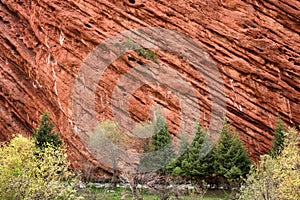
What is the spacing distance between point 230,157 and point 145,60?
341 inches

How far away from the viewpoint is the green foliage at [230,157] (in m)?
24.6

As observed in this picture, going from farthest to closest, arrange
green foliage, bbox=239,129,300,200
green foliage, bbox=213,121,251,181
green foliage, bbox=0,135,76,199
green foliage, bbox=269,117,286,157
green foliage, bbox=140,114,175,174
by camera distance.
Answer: green foliage, bbox=140,114,175,174 → green foliage, bbox=269,117,286,157 → green foliage, bbox=213,121,251,181 → green foliage, bbox=0,135,76,199 → green foliage, bbox=239,129,300,200

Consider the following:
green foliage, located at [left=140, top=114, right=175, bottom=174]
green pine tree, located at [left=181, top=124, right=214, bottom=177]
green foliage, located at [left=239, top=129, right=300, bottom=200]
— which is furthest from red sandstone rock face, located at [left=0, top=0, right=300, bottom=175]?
green foliage, located at [left=239, top=129, right=300, bottom=200]

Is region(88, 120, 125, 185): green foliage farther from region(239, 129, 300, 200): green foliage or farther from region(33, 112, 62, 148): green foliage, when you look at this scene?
region(239, 129, 300, 200): green foliage

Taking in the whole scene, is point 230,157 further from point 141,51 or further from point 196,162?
point 141,51

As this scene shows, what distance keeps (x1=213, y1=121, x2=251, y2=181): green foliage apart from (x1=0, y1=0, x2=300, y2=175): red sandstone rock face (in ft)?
6.98

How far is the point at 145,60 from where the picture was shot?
28.5m

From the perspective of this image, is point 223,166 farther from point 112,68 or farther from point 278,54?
point 112,68

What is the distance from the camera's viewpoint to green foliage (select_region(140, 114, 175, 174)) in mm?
26094

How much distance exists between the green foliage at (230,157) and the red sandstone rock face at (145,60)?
2.13 metres

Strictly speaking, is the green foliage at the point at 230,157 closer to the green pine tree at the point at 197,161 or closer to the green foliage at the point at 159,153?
the green pine tree at the point at 197,161

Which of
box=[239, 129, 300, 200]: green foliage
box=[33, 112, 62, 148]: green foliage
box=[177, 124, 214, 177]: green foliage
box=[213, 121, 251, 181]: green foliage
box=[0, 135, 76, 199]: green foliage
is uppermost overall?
box=[239, 129, 300, 200]: green foliage

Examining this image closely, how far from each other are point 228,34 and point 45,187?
1605cm

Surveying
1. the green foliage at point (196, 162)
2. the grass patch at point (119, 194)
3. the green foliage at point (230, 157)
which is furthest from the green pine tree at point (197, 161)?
the grass patch at point (119, 194)
